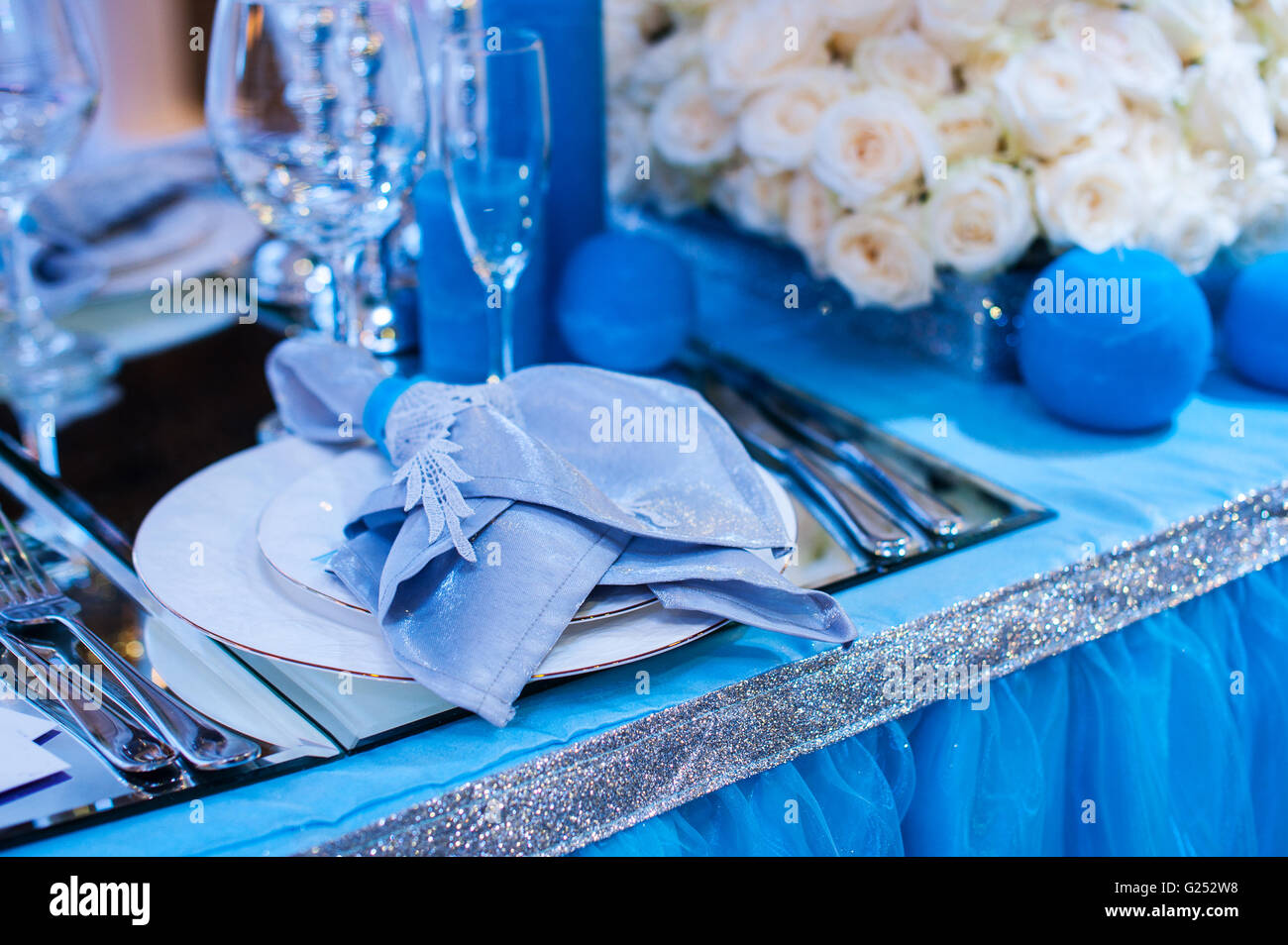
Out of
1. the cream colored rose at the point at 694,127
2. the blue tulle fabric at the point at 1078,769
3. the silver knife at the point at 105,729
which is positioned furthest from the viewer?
the cream colored rose at the point at 694,127

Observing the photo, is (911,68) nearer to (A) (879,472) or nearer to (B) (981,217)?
(B) (981,217)

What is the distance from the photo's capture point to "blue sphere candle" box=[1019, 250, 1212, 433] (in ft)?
2.58

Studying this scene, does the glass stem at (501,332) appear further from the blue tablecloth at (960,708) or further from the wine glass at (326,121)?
the blue tablecloth at (960,708)

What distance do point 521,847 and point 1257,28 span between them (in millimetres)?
883

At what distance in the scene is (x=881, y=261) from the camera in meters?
0.90

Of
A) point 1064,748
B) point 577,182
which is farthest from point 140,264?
point 1064,748

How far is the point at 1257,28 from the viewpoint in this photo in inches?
37.0

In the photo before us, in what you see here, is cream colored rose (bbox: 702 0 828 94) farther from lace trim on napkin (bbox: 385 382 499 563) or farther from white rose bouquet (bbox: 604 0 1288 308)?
lace trim on napkin (bbox: 385 382 499 563)

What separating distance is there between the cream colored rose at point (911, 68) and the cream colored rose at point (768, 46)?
49 millimetres

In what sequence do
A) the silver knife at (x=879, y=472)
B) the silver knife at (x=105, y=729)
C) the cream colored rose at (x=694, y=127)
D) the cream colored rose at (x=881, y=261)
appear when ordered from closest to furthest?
1. the silver knife at (x=105, y=729)
2. the silver knife at (x=879, y=472)
3. the cream colored rose at (x=881, y=261)
4. the cream colored rose at (x=694, y=127)

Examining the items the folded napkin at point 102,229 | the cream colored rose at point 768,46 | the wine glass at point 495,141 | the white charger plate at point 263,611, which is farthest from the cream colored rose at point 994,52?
the folded napkin at point 102,229

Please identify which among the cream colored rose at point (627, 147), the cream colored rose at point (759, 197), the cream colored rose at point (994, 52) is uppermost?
the cream colored rose at point (994, 52)

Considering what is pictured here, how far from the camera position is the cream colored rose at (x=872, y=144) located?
33.5 inches
